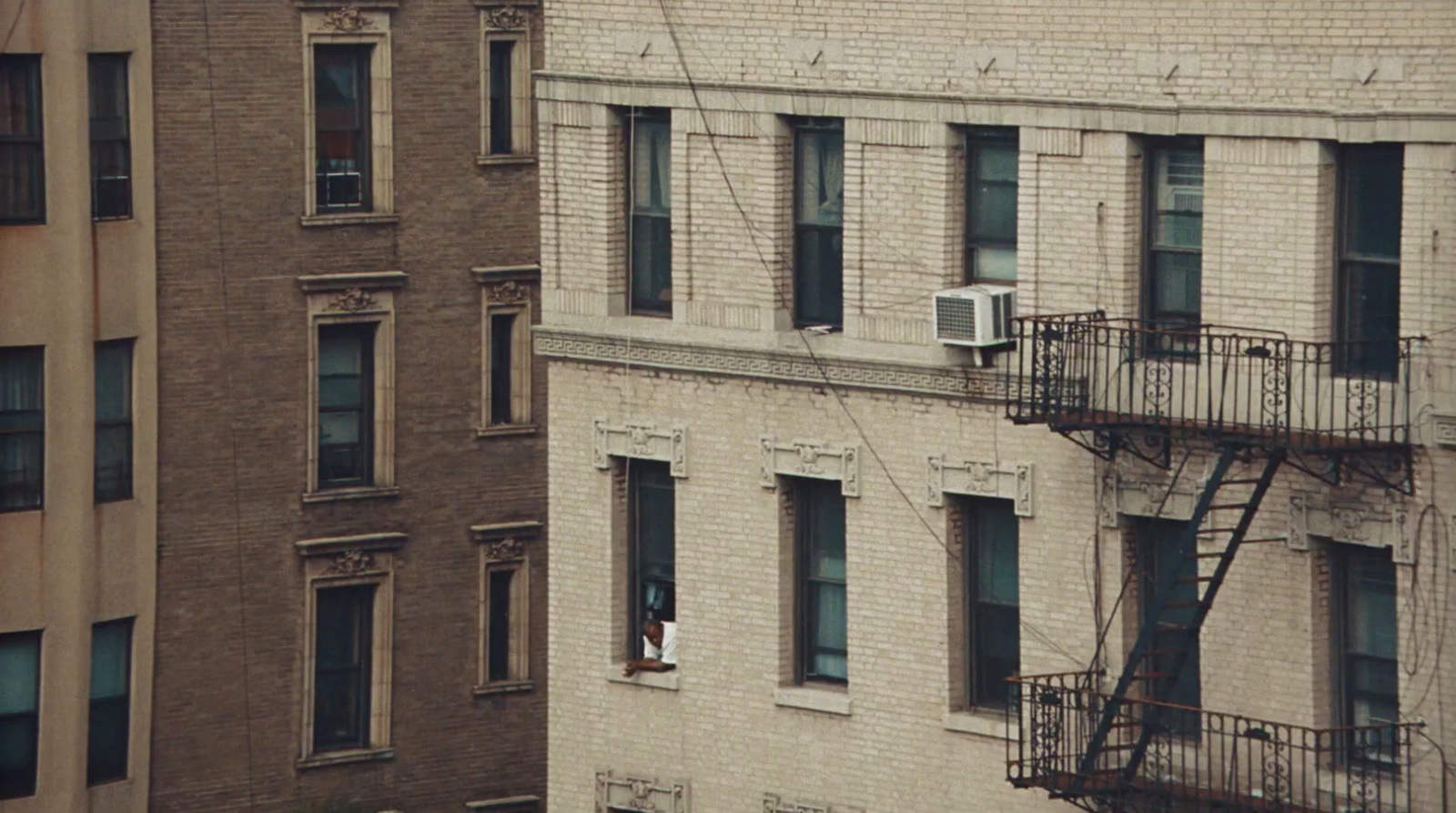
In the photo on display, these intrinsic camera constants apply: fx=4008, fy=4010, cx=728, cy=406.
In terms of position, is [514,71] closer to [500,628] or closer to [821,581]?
[500,628]

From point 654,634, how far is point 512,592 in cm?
1336

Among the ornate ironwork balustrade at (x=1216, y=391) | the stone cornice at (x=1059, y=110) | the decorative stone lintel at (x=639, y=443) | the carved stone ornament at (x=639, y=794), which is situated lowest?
the carved stone ornament at (x=639, y=794)

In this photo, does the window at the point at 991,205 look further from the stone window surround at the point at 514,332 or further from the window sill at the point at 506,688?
the window sill at the point at 506,688

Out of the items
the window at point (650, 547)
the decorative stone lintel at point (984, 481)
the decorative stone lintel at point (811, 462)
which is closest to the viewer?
the decorative stone lintel at point (984, 481)

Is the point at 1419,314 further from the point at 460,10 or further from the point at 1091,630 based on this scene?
the point at 460,10

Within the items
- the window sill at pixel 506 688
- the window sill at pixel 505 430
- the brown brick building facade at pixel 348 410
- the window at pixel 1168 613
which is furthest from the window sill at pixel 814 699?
the window sill at pixel 506 688

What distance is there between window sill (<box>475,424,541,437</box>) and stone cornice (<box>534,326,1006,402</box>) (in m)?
11.6

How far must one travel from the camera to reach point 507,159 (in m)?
52.8

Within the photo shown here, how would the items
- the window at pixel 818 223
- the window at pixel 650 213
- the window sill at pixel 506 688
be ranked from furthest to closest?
Result: 1. the window sill at pixel 506 688
2. the window at pixel 650 213
3. the window at pixel 818 223

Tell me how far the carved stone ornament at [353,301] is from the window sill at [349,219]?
878 mm

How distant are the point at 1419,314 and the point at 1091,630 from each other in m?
4.75

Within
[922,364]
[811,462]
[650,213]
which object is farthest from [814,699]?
[650,213]

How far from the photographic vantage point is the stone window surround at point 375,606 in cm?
5169

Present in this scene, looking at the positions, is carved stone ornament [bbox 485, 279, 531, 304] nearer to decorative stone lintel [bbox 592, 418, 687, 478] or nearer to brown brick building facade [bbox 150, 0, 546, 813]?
brown brick building facade [bbox 150, 0, 546, 813]
